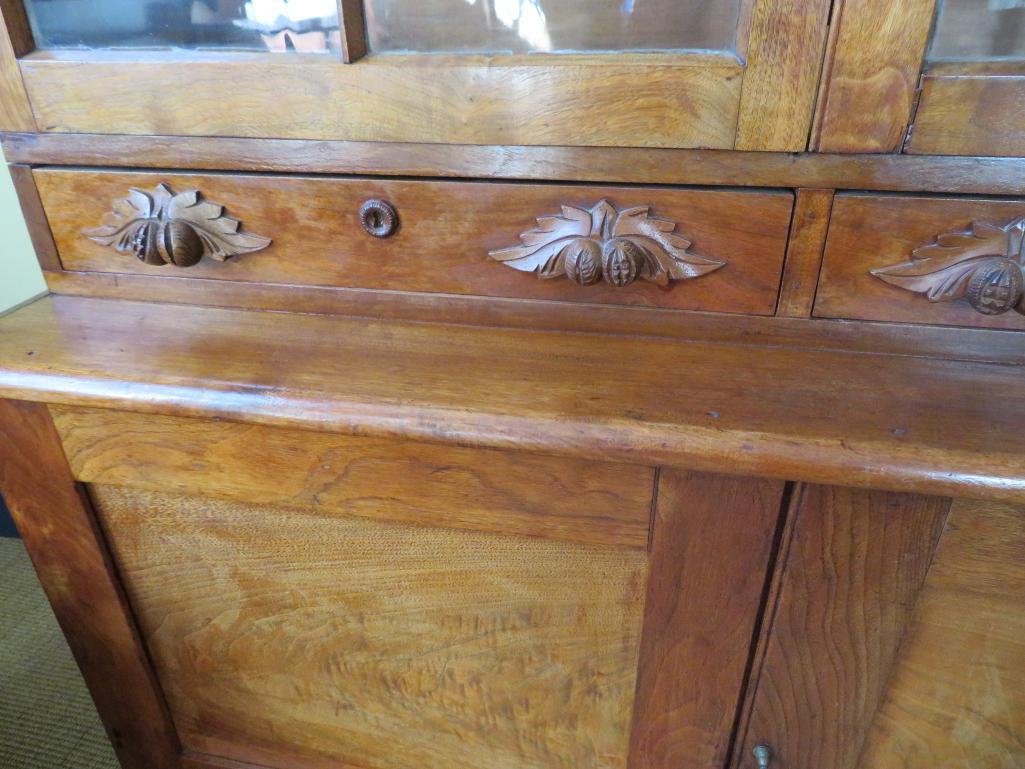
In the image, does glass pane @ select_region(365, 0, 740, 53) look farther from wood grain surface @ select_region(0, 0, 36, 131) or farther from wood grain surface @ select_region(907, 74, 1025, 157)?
wood grain surface @ select_region(0, 0, 36, 131)

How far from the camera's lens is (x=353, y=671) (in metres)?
0.65

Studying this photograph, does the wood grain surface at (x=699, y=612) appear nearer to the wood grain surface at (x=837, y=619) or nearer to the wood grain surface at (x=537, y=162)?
the wood grain surface at (x=837, y=619)

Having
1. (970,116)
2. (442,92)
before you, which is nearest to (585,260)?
(442,92)

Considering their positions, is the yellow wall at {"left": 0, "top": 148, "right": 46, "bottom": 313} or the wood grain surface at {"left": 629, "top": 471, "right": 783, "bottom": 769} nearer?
the wood grain surface at {"left": 629, "top": 471, "right": 783, "bottom": 769}

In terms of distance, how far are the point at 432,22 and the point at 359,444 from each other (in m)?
0.31

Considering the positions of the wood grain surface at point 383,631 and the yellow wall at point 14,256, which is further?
the yellow wall at point 14,256

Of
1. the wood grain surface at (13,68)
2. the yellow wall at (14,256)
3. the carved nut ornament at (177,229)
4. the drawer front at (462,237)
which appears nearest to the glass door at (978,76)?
the drawer front at (462,237)

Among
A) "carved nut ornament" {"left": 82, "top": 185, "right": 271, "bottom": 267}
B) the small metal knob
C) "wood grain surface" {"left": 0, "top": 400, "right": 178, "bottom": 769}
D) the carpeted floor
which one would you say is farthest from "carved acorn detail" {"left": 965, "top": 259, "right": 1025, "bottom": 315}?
the carpeted floor

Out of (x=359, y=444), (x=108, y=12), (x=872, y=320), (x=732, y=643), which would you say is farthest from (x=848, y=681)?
(x=108, y=12)

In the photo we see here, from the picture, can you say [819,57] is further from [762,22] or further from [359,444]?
[359,444]

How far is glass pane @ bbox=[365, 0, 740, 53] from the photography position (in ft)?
1.59

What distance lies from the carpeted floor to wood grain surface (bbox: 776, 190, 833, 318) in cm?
106

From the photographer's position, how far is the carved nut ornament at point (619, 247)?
531 millimetres

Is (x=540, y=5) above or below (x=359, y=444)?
above
